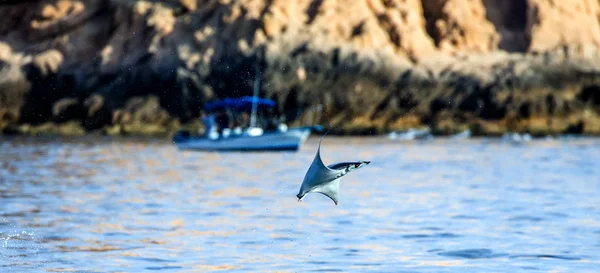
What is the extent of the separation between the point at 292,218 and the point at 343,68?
69616 millimetres

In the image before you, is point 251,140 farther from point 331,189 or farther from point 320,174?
point 320,174

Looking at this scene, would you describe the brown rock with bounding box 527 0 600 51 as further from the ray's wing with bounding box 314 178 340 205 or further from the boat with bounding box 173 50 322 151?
the ray's wing with bounding box 314 178 340 205

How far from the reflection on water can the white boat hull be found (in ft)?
50.3

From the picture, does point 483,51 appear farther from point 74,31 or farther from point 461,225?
point 461,225

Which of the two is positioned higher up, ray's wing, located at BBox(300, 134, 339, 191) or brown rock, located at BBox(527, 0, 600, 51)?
brown rock, located at BBox(527, 0, 600, 51)

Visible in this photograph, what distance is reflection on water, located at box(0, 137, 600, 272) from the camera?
65.7 feet

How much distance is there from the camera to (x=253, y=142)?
69625 millimetres

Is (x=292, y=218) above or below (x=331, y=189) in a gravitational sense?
below

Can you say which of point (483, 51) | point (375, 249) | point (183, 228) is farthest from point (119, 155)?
point (483, 51)

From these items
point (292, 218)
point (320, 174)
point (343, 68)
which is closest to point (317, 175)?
point (320, 174)

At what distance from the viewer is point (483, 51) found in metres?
99.9

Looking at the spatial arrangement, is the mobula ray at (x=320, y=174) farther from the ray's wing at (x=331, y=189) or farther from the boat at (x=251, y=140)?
the boat at (x=251, y=140)

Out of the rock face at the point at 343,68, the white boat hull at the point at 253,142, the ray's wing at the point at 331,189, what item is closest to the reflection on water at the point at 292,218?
the ray's wing at the point at 331,189

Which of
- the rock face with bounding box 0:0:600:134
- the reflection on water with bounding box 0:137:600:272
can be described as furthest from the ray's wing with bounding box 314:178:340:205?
the rock face with bounding box 0:0:600:134
